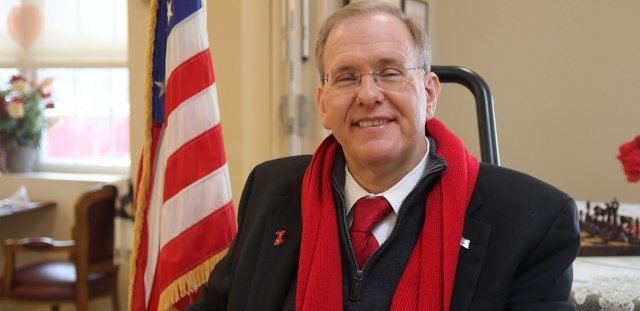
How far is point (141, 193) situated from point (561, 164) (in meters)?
2.74

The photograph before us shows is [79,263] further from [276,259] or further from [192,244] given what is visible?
[276,259]

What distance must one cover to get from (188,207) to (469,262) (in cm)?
103

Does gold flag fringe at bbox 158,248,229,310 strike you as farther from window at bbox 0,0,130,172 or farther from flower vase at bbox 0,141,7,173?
flower vase at bbox 0,141,7,173

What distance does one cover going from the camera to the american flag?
1878mm

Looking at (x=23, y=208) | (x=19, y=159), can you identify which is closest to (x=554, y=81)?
(x=23, y=208)

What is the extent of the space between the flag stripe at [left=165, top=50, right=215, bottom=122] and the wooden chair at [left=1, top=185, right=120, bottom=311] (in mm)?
1372

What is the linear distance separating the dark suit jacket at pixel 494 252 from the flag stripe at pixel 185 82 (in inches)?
27.2

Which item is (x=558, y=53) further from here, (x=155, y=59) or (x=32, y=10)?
(x=32, y=10)

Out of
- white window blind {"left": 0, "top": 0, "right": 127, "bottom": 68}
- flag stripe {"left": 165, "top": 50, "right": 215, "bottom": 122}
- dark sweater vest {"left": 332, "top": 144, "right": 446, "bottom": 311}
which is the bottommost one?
dark sweater vest {"left": 332, "top": 144, "right": 446, "bottom": 311}

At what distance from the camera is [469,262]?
111cm

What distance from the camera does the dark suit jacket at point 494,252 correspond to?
3.54ft

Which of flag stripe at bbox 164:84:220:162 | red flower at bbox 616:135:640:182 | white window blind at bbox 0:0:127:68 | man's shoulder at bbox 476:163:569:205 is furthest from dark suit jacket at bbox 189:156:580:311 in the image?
white window blind at bbox 0:0:127:68

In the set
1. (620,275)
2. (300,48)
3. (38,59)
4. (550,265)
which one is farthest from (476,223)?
(38,59)

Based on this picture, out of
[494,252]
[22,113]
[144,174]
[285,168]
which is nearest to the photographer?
[494,252]
